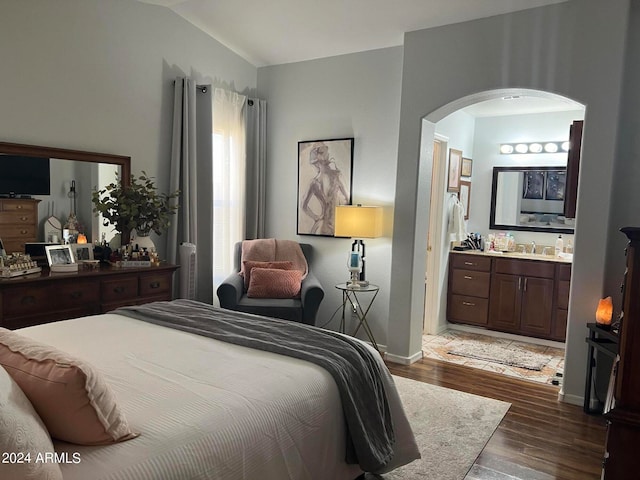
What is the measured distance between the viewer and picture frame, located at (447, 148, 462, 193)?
16.9ft

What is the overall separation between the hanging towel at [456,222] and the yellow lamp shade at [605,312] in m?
2.19

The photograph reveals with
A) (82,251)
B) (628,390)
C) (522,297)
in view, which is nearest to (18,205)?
(82,251)

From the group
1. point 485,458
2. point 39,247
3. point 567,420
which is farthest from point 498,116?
point 39,247

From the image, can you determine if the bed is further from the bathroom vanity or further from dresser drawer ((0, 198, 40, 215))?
the bathroom vanity

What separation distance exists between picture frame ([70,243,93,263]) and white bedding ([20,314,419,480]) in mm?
1391

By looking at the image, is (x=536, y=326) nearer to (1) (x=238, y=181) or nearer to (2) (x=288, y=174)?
(2) (x=288, y=174)

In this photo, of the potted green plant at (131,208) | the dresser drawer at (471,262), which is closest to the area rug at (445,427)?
the dresser drawer at (471,262)

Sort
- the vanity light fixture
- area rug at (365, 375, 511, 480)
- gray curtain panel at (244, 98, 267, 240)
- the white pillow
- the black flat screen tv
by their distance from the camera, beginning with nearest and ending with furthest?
the white pillow < area rug at (365, 375, 511, 480) < the black flat screen tv < gray curtain panel at (244, 98, 267, 240) < the vanity light fixture

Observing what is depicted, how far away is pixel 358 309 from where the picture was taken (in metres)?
4.59

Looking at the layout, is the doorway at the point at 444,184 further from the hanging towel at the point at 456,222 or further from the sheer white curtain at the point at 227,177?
the sheer white curtain at the point at 227,177

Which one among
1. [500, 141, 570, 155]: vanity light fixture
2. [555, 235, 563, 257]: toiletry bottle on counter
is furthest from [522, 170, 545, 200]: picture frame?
[555, 235, 563, 257]: toiletry bottle on counter

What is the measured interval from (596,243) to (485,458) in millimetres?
1639

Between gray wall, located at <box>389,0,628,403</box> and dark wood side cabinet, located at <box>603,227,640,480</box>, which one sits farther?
gray wall, located at <box>389,0,628,403</box>

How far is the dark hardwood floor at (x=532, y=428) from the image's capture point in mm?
2596
